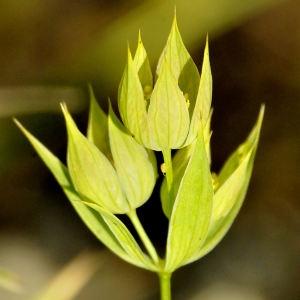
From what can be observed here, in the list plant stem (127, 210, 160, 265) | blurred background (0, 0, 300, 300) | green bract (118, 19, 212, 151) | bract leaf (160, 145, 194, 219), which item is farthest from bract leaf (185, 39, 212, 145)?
blurred background (0, 0, 300, 300)

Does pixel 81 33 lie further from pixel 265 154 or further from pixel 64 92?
pixel 265 154

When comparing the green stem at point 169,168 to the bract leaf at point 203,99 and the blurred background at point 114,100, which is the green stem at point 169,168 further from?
the blurred background at point 114,100

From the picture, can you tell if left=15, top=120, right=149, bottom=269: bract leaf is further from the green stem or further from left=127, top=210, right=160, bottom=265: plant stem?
the green stem

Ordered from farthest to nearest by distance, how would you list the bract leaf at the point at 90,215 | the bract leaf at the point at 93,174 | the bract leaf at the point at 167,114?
1. the bract leaf at the point at 90,215
2. the bract leaf at the point at 93,174
3. the bract leaf at the point at 167,114

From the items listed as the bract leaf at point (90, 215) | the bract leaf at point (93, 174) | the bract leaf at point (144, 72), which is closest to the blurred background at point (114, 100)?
the bract leaf at point (90, 215)

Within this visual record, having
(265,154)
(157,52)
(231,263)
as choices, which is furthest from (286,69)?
(231,263)

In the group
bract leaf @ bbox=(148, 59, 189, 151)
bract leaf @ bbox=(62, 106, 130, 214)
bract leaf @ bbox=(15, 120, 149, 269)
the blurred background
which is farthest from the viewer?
the blurred background

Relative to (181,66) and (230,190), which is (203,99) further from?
(230,190)
